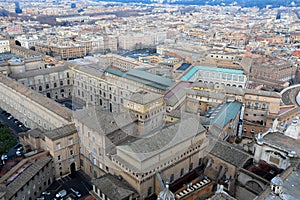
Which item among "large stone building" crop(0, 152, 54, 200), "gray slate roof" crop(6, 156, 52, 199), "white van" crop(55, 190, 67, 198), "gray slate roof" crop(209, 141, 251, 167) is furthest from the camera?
"white van" crop(55, 190, 67, 198)

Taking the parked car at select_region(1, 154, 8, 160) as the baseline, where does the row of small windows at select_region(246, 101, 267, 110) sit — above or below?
above

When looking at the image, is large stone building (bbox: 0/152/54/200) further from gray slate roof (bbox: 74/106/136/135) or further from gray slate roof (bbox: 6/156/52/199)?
gray slate roof (bbox: 74/106/136/135)

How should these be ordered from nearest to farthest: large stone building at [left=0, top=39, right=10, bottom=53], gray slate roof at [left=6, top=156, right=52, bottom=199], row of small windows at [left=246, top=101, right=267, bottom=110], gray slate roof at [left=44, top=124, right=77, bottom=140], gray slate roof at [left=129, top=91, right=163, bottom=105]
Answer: gray slate roof at [left=6, top=156, right=52, bottom=199]
gray slate roof at [left=44, top=124, right=77, bottom=140]
gray slate roof at [left=129, top=91, right=163, bottom=105]
row of small windows at [left=246, top=101, right=267, bottom=110]
large stone building at [left=0, top=39, right=10, bottom=53]

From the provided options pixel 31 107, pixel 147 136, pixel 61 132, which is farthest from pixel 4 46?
pixel 147 136

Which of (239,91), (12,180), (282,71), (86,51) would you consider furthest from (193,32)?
(12,180)

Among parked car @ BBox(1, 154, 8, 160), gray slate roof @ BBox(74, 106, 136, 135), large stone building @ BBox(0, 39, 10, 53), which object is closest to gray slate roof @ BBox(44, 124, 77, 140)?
gray slate roof @ BBox(74, 106, 136, 135)

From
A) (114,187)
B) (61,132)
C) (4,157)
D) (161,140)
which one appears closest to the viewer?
(114,187)

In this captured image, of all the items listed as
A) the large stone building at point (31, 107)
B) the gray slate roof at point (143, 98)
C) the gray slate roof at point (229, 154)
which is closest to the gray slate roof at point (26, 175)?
the large stone building at point (31, 107)

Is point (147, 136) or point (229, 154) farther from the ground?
point (147, 136)

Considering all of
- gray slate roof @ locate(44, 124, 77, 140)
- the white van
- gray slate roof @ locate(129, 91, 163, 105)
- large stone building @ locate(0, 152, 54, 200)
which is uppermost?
gray slate roof @ locate(129, 91, 163, 105)

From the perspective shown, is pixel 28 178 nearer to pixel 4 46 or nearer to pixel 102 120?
pixel 102 120

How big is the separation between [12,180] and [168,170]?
15.1 m

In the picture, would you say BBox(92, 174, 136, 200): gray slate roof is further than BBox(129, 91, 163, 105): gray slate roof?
No

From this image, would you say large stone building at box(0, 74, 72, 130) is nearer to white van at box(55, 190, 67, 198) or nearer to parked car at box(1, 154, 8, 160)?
parked car at box(1, 154, 8, 160)
